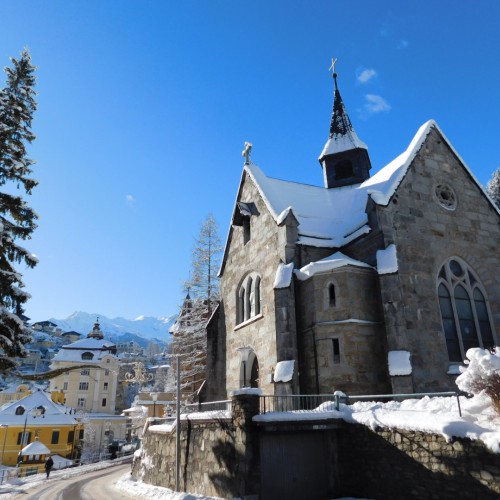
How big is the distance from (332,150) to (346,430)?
20683 millimetres

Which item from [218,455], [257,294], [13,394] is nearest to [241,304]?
[257,294]

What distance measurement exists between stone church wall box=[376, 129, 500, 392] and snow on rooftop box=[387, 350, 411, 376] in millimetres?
293

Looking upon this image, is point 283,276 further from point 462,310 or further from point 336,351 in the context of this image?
point 462,310

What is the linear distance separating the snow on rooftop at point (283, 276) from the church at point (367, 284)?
0.05 metres

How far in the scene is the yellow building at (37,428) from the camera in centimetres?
5162

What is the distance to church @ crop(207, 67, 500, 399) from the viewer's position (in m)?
15.9

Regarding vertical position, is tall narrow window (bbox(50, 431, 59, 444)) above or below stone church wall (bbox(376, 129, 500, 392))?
below

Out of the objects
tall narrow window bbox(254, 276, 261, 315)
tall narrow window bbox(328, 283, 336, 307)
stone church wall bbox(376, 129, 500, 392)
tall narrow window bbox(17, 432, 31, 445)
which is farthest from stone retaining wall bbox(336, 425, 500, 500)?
tall narrow window bbox(17, 432, 31, 445)

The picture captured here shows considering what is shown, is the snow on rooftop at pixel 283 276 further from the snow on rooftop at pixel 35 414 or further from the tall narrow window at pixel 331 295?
the snow on rooftop at pixel 35 414

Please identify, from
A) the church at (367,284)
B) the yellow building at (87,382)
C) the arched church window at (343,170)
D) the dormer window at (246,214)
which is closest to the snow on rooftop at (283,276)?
the church at (367,284)

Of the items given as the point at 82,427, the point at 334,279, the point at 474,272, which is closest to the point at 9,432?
the point at 82,427

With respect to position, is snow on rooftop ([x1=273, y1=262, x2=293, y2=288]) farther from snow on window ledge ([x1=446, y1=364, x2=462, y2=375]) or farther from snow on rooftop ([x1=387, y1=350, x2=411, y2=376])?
snow on window ledge ([x1=446, y1=364, x2=462, y2=375])

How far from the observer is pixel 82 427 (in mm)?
61281

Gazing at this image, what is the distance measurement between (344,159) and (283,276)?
13.7 m
